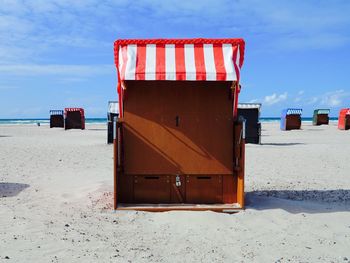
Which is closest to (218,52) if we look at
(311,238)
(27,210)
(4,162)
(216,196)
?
(216,196)

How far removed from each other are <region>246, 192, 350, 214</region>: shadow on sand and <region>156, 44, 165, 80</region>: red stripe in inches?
94.4

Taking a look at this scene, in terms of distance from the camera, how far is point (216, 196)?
273 inches

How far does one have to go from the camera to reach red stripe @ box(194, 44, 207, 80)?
20.7 ft

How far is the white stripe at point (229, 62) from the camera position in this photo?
6.31 meters

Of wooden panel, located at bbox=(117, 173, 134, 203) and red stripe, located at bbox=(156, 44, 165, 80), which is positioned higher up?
red stripe, located at bbox=(156, 44, 165, 80)

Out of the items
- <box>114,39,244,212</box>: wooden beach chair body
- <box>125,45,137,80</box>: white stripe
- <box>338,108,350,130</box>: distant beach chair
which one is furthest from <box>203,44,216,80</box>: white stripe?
<box>338,108,350,130</box>: distant beach chair

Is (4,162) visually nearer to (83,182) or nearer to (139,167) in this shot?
(83,182)

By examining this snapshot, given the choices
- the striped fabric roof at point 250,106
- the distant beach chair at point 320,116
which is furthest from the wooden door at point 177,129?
the distant beach chair at point 320,116

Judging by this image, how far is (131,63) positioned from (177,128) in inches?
47.6

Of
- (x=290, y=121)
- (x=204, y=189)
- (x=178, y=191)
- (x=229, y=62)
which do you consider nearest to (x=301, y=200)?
(x=204, y=189)

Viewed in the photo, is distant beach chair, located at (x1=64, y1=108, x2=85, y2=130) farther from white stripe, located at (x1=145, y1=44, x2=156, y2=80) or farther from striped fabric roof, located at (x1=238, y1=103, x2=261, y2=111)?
white stripe, located at (x1=145, y1=44, x2=156, y2=80)

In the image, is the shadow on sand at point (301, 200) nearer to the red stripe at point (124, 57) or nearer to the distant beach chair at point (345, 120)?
the red stripe at point (124, 57)

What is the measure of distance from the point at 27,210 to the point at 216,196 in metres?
2.86

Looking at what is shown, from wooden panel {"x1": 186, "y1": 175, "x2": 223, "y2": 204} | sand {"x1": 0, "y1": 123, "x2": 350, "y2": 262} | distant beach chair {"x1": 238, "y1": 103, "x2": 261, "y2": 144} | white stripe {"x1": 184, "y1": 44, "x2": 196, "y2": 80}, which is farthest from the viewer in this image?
distant beach chair {"x1": 238, "y1": 103, "x2": 261, "y2": 144}
